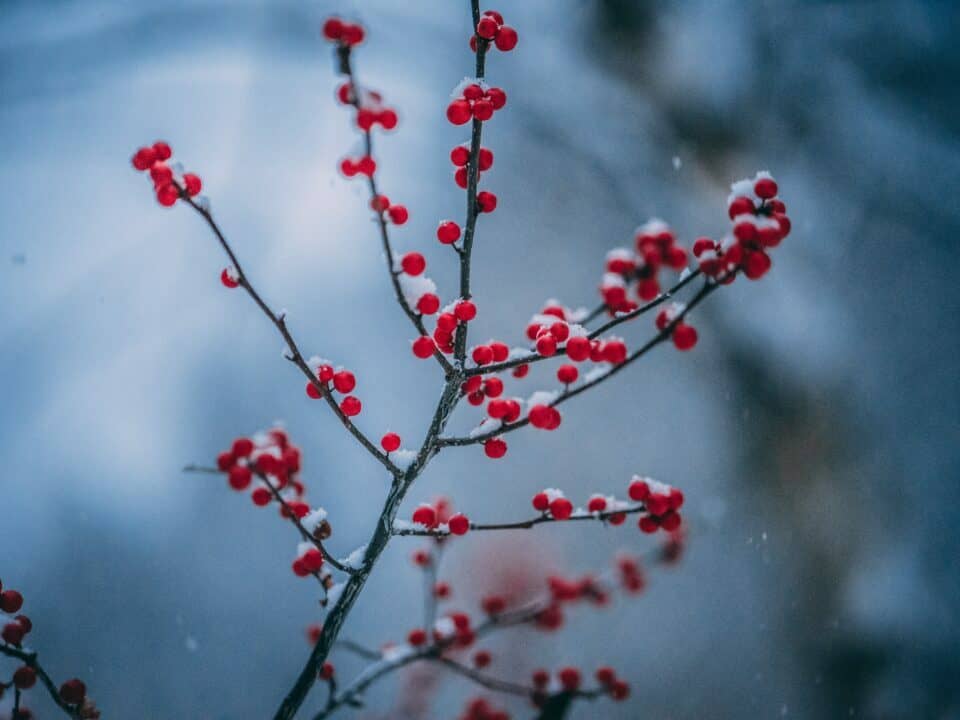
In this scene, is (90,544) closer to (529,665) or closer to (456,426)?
(456,426)

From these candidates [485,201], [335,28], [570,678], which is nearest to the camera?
[335,28]

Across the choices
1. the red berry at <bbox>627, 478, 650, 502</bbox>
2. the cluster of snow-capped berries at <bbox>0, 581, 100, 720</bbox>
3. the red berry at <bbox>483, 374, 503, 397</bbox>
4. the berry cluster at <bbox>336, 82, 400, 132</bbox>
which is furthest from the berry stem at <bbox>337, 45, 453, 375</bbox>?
the cluster of snow-capped berries at <bbox>0, 581, 100, 720</bbox>

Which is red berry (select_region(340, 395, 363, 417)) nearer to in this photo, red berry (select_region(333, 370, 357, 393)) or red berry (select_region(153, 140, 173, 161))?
red berry (select_region(333, 370, 357, 393))

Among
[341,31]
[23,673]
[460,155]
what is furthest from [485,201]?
[23,673]

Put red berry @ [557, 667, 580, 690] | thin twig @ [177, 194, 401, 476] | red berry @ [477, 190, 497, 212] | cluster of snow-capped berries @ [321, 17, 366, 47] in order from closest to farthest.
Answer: cluster of snow-capped berries @ [321, 17, 366, 47]
thin twig @ [177, 194, 401, 476]
red berry @ [477, 190, 497, 212]
red berry @ [557, 667, 580, 690]

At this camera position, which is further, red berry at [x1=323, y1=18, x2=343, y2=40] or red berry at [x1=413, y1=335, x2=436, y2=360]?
red berry at [x1=413, y1=335, x2=436, y2=360]

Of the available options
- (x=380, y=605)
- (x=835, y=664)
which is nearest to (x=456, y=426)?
(x=380, y=605)

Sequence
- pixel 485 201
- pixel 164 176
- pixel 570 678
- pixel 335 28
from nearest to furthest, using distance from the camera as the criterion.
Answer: pixel 335 28 → pixel 164 176 → pixel 485 201 → pixel 570 678

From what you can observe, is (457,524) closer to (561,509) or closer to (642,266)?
(561,509)
